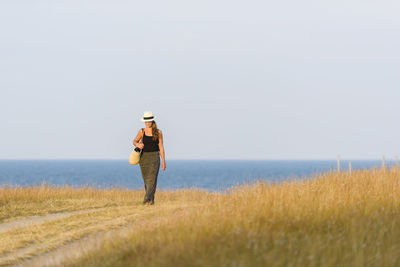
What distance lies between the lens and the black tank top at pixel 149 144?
563 inches

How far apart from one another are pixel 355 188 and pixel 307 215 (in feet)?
10.8

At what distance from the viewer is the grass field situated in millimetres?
6817

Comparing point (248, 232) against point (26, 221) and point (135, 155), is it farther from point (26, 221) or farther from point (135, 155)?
point (26, 221)

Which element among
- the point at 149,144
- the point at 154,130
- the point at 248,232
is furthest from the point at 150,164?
the point at 248,232

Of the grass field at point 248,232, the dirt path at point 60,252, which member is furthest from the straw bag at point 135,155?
the dirt path at point 60,252

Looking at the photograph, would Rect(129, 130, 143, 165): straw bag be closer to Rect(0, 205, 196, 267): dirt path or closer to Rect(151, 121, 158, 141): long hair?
Rect(151, 121, 158, 141): long hair

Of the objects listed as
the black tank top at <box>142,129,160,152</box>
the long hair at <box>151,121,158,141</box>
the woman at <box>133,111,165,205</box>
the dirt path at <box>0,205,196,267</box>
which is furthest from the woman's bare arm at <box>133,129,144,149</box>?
the dirt path at <box>0,205,196,267</box>

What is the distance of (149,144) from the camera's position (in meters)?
14.4

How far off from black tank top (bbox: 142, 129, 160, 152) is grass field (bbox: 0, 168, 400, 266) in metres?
1.76

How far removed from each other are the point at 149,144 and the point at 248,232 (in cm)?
710

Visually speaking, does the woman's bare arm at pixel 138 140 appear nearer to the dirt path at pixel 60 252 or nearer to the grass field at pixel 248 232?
the grass field at pixel 248 232

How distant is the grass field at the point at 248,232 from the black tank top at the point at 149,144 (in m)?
1.76

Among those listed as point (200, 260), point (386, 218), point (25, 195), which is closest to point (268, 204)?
point (386, 218)

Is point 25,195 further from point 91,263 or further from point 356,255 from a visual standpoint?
point 356,255
